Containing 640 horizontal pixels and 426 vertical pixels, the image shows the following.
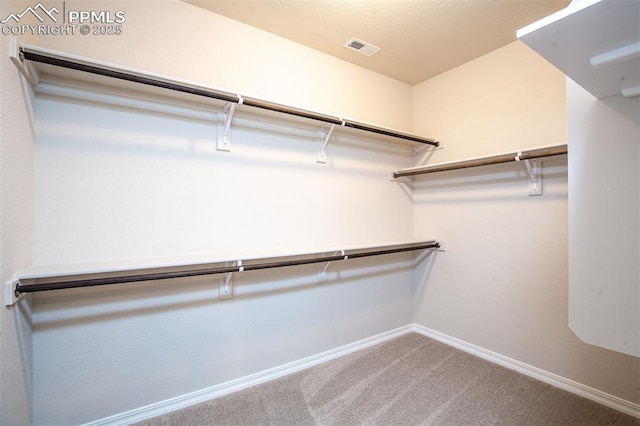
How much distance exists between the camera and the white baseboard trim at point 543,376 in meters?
1.55

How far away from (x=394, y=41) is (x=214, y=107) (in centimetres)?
135

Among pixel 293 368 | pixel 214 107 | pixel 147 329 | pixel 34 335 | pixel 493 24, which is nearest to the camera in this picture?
pixel 34 335

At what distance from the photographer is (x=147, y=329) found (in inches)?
59.2

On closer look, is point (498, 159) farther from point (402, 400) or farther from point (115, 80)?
point (115, 80)

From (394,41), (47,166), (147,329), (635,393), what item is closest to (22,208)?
(47,166)

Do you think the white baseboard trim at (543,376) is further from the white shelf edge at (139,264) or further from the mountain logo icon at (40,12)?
the mountain logo icon at (40,12)

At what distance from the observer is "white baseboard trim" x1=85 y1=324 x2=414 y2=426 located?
4.77 feet

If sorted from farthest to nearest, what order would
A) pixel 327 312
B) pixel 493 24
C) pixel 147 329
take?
pixel 327 312 → pixel 493 24 → pixel 147 329

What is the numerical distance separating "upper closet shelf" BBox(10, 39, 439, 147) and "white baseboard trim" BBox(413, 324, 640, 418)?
2165 millimetres

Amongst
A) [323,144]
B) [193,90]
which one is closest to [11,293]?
[193,90]

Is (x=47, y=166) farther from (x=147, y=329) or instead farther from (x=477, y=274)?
(x=477, y=274)

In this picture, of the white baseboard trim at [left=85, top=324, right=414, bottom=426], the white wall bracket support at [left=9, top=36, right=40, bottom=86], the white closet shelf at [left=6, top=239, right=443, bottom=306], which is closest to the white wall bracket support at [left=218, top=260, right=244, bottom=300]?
the white closet shelf at [left=6, top=239, right=443, bottom=306]

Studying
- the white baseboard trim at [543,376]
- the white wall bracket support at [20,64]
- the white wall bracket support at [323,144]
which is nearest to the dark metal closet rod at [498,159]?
the white wall bracket support at [323,144]

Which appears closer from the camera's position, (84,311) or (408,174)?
(84,311)
